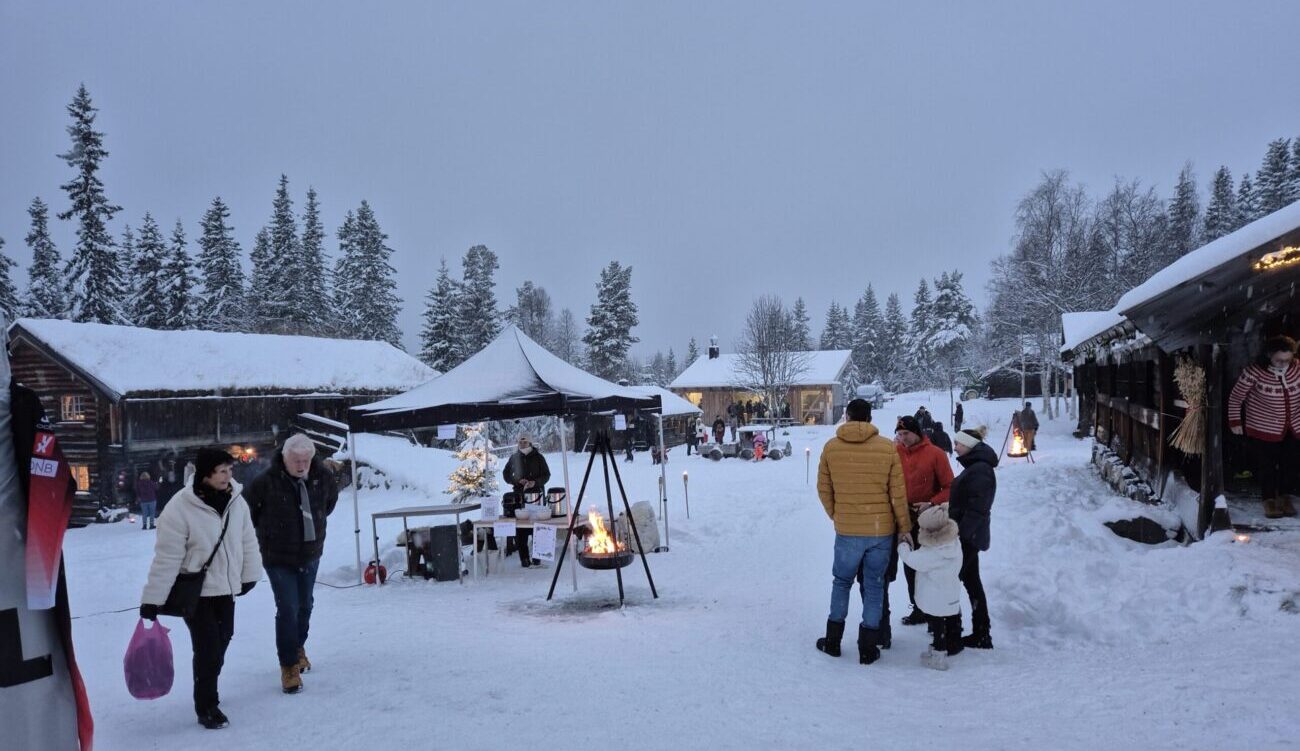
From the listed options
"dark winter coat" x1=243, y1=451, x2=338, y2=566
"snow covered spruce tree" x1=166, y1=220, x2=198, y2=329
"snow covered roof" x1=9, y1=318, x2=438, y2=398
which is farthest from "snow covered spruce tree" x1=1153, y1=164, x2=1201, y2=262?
"snow covered spruce tree" x1=166, y1=220, x2=198, y2=329

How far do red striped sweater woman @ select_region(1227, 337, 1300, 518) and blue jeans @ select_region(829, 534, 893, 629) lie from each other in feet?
16.6

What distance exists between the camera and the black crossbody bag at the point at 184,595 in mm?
4332

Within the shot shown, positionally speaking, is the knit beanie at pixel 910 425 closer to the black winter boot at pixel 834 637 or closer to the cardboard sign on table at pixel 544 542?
the black winter boot at pixel 834 637

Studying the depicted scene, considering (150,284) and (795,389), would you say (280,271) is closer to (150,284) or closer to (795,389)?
(150,284)

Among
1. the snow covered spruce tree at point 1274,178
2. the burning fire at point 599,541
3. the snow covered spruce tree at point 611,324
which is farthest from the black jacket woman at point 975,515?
the snow covered spruce tree at point 1274,178

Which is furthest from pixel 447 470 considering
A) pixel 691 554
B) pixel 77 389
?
pixel 691 554

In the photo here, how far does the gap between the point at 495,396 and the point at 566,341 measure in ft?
193

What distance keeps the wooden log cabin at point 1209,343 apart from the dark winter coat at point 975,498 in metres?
2.74

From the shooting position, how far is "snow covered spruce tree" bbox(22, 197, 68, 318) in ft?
126

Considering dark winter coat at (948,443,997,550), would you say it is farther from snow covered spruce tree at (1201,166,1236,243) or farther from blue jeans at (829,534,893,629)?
snow covered spruce tree at (1201,166,1236,243)

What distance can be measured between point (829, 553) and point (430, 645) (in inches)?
229

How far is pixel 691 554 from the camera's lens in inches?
407

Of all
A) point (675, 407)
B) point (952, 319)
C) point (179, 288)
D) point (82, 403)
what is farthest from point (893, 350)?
point (82, 403)

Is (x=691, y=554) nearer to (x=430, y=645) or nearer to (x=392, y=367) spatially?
(x=430, y=645)
